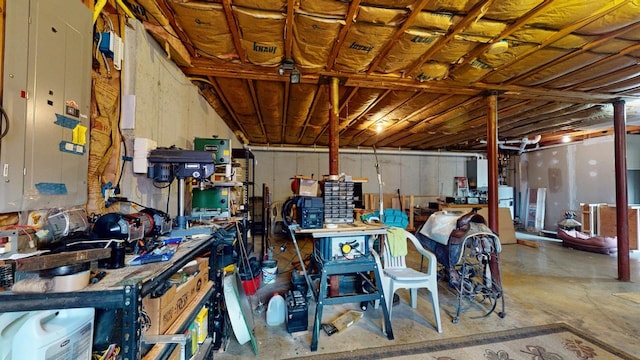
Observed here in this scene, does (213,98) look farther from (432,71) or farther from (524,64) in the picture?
(524,64)

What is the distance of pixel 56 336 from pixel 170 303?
45cm

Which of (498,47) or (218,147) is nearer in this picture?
(498,47)

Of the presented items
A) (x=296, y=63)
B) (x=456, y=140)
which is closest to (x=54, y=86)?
(x=296, y=63)

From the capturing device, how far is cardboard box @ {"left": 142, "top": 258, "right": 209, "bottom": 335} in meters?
1.14

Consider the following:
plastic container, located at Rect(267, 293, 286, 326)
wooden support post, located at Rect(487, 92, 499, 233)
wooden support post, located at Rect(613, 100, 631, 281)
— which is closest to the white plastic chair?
plastic container, located at Rect(267, 293, 286, 326)

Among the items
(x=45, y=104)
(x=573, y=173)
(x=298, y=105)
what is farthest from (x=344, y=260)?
(x=573, y=173)

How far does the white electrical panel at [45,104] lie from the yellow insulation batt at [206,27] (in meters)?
0.75

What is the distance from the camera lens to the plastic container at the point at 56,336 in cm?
78

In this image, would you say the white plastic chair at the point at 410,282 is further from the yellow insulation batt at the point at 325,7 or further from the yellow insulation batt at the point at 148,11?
the yellow insulation batt at the point at 148,11

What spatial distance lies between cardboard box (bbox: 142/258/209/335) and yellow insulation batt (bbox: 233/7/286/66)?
198cm

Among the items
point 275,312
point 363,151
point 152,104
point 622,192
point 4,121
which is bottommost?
point 275,312

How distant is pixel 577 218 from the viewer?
21.7 feet

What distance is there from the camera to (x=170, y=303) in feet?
4.09

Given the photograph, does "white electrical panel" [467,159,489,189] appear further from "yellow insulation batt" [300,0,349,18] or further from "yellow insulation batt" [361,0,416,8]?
"yellow insulation batt" [300,0,349,18]
